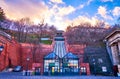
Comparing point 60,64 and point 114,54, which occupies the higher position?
point 114,54

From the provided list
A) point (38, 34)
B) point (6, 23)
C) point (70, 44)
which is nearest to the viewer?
point (70, 44)

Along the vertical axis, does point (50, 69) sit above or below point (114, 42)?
below

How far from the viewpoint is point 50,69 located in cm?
2739

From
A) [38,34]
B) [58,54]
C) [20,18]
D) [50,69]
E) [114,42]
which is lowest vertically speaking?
[50,69]

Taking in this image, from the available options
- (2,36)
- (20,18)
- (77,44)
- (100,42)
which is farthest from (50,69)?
(20,18)

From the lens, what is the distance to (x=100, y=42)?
4106 cm

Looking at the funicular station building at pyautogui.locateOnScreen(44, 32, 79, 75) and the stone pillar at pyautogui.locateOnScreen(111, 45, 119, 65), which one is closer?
the funicular station building at pyautogui.locateOnScreen(44, 32, 79, 75)

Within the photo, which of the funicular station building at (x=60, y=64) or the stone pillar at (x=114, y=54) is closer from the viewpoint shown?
the funicular station building at (x=60, y=64)

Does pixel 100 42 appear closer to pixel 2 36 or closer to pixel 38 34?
pixel 38 34

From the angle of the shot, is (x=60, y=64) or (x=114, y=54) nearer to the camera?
(x=60, y=64)

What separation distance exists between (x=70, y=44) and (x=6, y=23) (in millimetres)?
18906

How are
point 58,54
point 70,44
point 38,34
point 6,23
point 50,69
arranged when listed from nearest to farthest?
point 50,69
point 58,54
point 70,44
point 6,23
point 38,34

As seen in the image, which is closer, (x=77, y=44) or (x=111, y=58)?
(x=111, y=58)

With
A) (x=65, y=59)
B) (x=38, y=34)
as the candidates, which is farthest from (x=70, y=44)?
(x=38, y=34)
